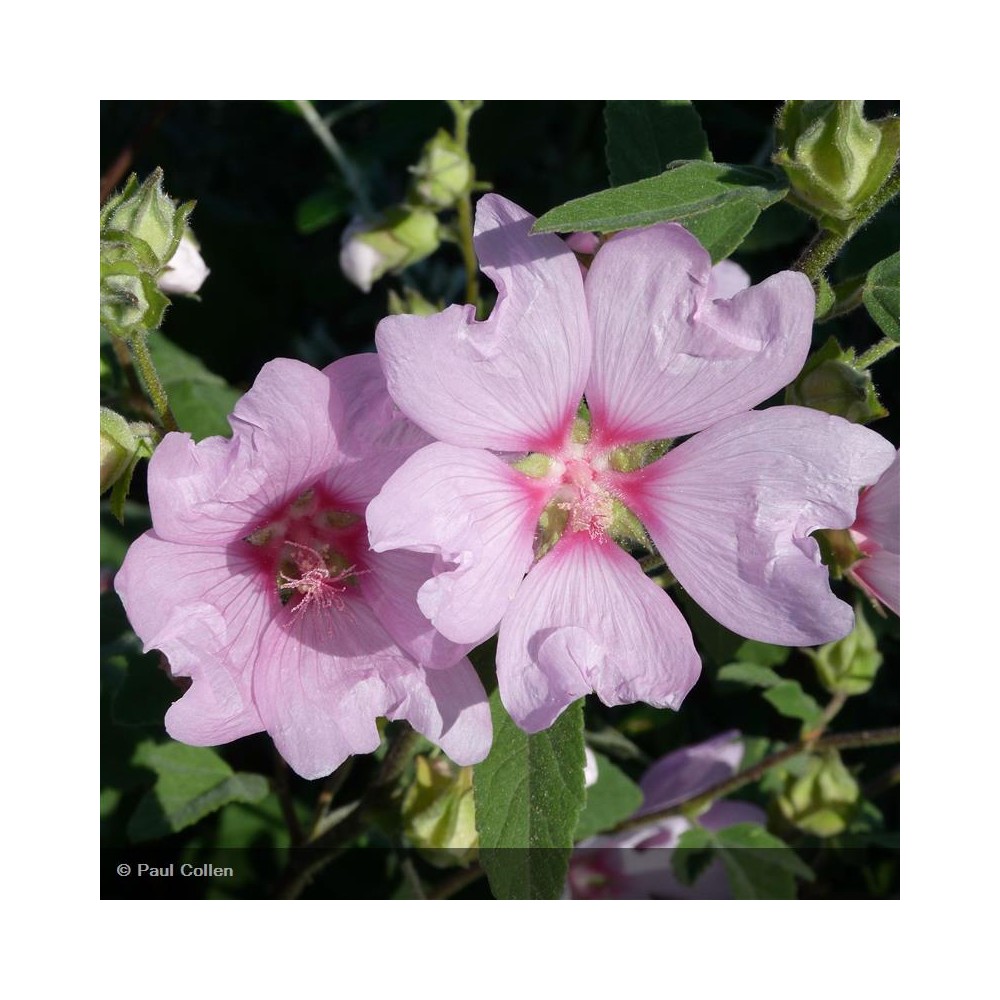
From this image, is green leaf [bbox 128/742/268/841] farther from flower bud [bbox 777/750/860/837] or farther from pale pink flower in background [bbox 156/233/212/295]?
flower bud [bbox 777/750/860/837]

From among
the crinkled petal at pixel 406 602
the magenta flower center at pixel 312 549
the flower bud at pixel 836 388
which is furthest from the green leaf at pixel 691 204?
the magenta flower center at pixel 312 549

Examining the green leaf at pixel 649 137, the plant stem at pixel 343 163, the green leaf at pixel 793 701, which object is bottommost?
the green leaf at pixel 793 701

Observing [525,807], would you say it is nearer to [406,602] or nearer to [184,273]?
[406,602]

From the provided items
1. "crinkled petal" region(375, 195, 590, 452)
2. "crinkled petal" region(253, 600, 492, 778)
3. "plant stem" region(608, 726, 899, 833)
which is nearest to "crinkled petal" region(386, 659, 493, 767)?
"crinkled petal" region(253, 600, 492, 778)

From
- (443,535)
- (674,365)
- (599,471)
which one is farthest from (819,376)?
(443,535)

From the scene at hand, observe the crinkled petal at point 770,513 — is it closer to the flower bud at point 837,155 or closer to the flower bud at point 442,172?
the flower bud at point 837,155

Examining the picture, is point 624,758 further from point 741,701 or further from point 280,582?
point 280,582

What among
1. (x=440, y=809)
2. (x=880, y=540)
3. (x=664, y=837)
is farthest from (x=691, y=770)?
(x=880, y=540)
